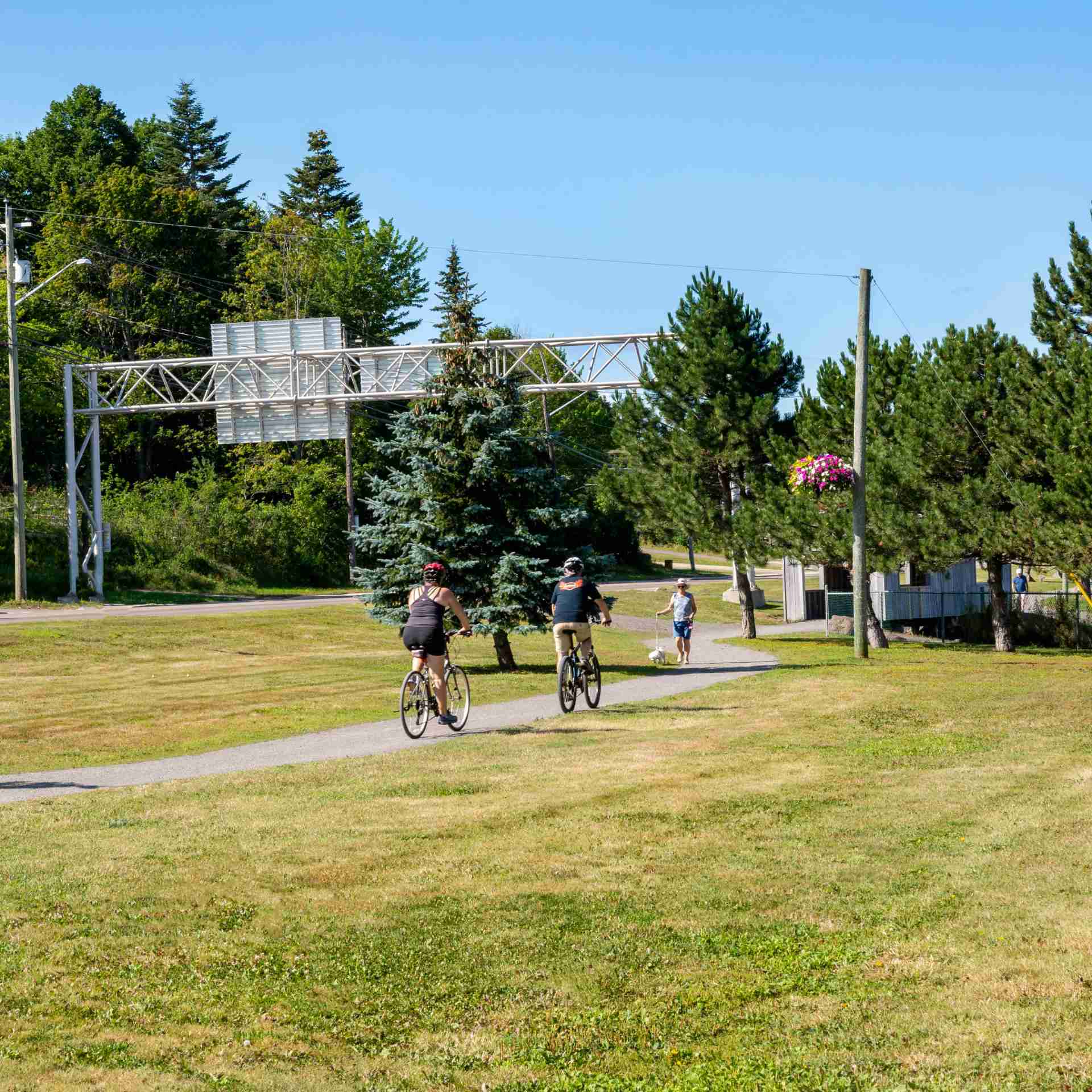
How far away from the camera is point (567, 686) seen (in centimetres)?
1811

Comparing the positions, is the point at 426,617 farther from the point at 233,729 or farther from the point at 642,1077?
the point at 642,1077

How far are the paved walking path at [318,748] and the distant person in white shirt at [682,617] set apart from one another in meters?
3.99

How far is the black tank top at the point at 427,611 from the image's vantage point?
15.9 metres

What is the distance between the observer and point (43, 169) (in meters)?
76.2

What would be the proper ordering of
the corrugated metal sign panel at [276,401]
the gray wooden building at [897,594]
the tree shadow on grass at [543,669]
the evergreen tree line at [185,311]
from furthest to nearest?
1. the evergreen tree line at [185,311]
2. the corrugated metal sign panel at [276,401]
3. the gray wooden building at [897,594]
4. the tree shadow on grass at [543,669]

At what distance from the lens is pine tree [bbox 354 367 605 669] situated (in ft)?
83.7

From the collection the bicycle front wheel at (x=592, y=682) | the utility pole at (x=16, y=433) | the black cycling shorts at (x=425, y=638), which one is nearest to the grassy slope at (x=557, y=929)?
the black cycling shorts at (x=425, y=638)

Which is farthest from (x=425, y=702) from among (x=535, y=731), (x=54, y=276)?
(x=54, y=276)

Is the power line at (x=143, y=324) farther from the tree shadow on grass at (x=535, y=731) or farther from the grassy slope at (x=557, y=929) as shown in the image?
the grassy slope at (x=557, y=929)

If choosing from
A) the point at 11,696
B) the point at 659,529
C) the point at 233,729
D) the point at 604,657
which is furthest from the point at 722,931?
the point at 659,529

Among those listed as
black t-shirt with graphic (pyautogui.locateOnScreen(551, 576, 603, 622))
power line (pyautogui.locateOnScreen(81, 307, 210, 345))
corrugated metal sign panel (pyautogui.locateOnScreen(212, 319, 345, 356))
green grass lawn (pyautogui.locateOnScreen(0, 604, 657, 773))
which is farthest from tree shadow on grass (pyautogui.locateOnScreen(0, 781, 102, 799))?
power line (pyautogui.locateOnScreen(81, 307, 210, 345))

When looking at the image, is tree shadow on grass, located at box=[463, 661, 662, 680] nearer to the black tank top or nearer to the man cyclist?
the man cyclist

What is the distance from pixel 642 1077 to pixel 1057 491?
28.2 m

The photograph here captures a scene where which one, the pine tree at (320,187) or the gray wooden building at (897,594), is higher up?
the pine tree at (320,187)
